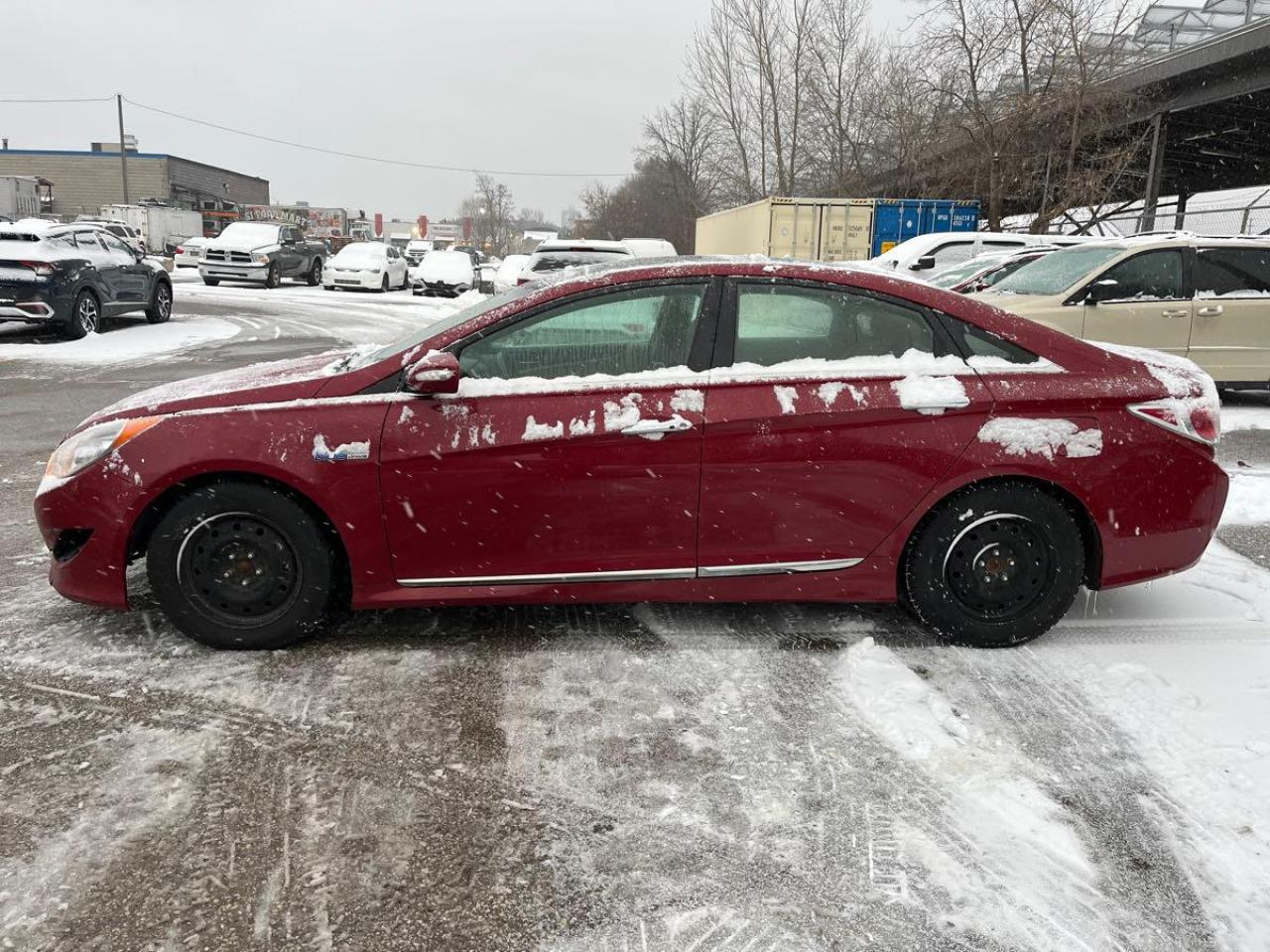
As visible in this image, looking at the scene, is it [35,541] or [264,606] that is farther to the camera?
[35,541]

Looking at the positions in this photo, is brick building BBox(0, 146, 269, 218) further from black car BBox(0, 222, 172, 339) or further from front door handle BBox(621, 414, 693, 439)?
front door handle BBox(621, 414, 693, 439)

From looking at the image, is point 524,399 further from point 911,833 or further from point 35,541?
point 35,541

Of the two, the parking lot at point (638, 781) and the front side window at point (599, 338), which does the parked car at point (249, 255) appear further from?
the front side window at point (599, 338)

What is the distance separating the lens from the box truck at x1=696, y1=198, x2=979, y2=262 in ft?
69.1

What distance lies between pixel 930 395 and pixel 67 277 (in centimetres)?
1303

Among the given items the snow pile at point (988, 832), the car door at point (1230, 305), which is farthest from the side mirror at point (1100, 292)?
the snow pile at point (988, 832)

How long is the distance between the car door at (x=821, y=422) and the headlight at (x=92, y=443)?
7.16 feet

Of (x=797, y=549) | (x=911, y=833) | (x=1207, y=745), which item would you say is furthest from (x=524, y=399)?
(x=1207, y=745)

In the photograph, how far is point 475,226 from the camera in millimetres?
116562

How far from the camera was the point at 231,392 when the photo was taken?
3.50 meters

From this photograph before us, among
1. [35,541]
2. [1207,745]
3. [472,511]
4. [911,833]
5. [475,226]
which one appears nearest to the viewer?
[911,833]

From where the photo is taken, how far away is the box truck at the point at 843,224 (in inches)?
829

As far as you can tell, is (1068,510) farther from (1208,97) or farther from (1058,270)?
(1208,97)

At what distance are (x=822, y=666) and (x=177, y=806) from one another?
226cm
